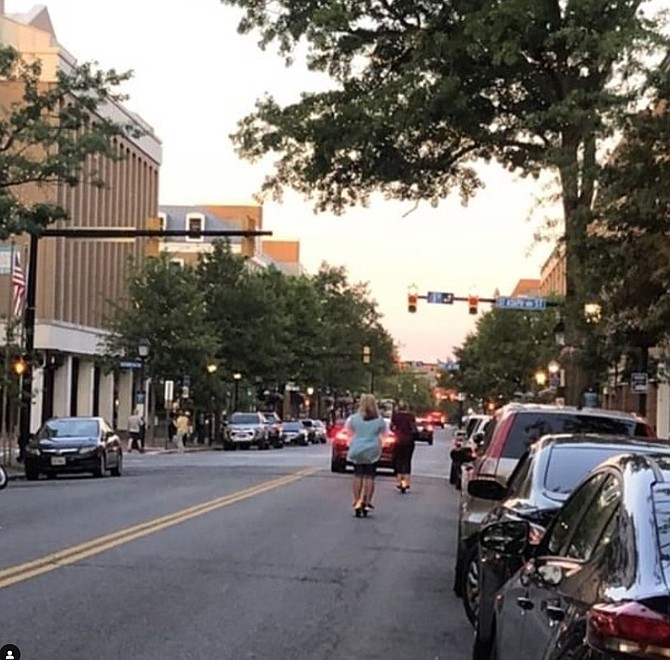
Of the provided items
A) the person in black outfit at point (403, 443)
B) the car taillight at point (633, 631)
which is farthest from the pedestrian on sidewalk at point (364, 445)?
the car taillight at point (633, 631)

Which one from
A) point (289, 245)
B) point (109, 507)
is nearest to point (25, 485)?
point (109, 507)

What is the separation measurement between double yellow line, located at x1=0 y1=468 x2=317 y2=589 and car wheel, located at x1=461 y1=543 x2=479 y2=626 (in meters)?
3.76

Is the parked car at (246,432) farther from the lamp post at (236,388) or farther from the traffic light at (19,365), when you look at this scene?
the traffic light at (19,365)

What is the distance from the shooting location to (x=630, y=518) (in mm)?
4613

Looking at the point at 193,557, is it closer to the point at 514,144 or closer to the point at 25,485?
the point at 25,485

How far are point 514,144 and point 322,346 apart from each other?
64447mm

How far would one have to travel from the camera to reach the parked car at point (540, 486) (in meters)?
7.97

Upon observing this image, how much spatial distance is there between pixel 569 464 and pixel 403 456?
58.4 ft

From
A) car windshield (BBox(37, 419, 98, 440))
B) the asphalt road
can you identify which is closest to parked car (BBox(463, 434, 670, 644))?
the asphalt road

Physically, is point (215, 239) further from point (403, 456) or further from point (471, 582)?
point (471, 582)

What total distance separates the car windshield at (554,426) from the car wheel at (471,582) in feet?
3.45

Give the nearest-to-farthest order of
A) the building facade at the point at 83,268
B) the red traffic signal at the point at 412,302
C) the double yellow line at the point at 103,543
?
the double yellow line at the point at 103,543 → the red traffic signal at the point at 412,302 → the building facade at the point at 83,268

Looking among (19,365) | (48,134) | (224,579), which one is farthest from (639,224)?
(19,365)

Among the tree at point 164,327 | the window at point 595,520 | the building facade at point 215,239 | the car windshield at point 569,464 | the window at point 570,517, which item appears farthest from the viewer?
the building facade at point 215,239
